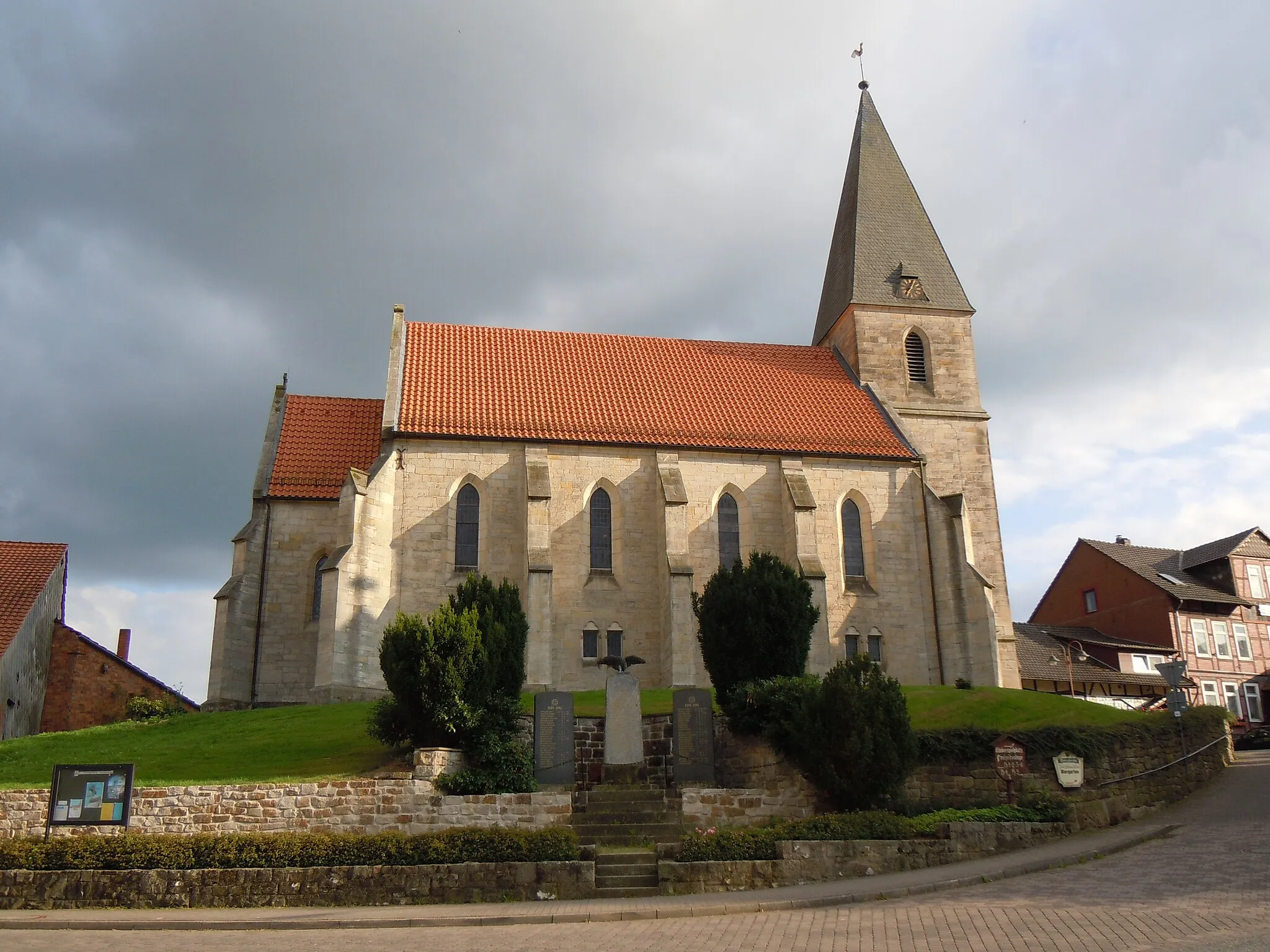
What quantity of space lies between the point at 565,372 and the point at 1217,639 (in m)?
31.4

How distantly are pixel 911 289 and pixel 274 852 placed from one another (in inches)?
1231

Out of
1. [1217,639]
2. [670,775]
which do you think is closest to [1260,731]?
[1217,639]

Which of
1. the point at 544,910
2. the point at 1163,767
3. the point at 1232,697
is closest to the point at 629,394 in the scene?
the point at 1163,767

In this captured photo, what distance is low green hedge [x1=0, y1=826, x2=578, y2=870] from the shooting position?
55.7 ft

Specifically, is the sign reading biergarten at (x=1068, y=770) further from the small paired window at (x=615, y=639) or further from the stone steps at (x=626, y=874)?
the small paired window at (x=615, y=639)

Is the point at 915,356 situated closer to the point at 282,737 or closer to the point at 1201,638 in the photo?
the point at 1201,638

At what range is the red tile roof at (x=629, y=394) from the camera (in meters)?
33.7

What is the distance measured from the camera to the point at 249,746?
23.7m

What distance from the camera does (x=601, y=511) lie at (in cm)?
3331

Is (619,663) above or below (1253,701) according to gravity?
above

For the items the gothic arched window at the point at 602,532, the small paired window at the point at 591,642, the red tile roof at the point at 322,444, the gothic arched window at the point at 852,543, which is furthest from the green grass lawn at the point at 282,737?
the red tile roof at the point at 322,444

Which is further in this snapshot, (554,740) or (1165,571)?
(1165,571)

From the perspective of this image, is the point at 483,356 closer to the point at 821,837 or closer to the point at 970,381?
the point at 970,381

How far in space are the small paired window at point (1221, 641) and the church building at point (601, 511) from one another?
16704 mm
